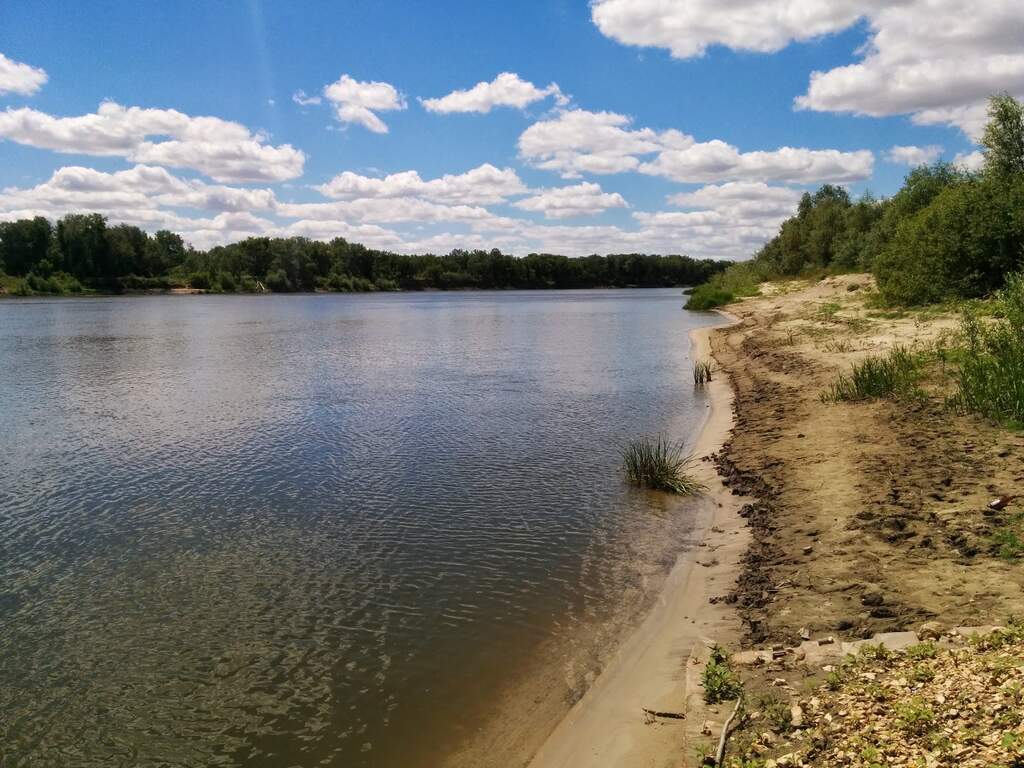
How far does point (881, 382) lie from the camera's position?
18.0 m

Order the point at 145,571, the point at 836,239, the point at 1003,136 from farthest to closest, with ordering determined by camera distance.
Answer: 1. the point at 836,239
2. the point at 1003,136
3. the point at 145,571

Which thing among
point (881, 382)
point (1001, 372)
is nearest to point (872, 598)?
point (1001, 372)

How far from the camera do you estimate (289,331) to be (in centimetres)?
5856

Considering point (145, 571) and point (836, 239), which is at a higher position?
point (836, 239)

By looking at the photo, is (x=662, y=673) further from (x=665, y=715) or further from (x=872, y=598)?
(x=872, y=598)

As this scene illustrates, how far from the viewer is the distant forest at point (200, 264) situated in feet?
429

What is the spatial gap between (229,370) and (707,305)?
56.0 meters

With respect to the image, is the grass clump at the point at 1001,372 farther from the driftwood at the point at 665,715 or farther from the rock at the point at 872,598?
the driftwood at the point at 665,715

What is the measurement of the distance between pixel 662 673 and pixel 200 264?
545ft

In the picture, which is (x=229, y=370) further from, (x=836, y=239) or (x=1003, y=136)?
(x=836, y=239)

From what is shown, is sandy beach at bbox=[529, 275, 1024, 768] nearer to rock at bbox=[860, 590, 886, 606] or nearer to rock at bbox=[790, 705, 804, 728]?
rock at bbox=[860, 590, 886, 606]

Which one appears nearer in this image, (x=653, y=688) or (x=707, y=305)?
(x=653, y=688)

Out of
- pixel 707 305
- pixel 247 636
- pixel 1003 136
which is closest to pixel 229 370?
pixel 247 636

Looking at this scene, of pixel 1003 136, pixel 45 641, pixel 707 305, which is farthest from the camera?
pixel 707 305
